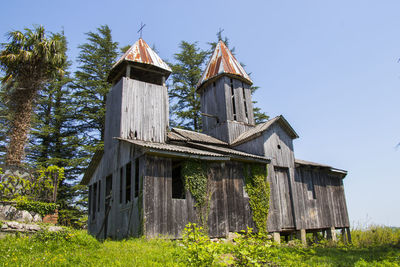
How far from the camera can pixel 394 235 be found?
16766mm

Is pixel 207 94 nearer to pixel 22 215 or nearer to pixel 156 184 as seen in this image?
pixel 156 184

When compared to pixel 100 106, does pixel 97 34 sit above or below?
above

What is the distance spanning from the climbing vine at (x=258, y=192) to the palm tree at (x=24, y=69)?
12.7 m

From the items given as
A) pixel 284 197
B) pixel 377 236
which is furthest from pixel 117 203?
pixel 377 236

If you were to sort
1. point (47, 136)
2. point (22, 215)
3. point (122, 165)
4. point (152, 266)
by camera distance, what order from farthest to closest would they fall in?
point (47, 136), point (122, 165), point (22, 215), point (152, 266)

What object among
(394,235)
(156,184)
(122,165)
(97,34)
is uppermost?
(97,34)

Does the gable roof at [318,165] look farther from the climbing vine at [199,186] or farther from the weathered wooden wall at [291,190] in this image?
the climbing vine at [199,186]

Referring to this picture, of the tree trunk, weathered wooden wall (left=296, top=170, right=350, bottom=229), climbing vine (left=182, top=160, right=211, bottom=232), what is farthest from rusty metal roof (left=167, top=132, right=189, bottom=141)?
the tree trunk

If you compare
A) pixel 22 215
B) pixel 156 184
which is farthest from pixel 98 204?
pixel 156 184

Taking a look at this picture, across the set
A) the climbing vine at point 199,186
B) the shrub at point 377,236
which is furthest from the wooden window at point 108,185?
the shrub at point 377,236

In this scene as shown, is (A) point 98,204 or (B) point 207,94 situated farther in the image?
(B) point 207,94

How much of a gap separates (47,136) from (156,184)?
1625 cm

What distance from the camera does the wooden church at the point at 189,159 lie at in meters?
13.0

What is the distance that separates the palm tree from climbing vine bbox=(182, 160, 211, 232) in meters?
10.3
